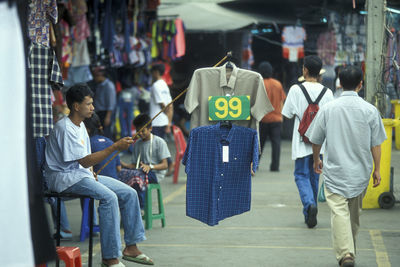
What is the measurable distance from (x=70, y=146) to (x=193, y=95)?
43.1 inches

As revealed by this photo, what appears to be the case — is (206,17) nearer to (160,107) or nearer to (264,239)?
(160,107)

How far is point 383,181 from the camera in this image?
894 centimetres

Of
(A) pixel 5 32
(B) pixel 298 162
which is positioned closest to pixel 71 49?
(B) pixel 298 162

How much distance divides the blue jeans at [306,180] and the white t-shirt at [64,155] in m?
2.84

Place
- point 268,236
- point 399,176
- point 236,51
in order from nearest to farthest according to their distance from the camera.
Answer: point 268,236 < point 399,176 < point 236,51

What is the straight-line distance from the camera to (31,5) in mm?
6105

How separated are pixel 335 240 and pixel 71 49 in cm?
716

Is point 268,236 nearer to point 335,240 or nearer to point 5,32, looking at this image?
point 335,240

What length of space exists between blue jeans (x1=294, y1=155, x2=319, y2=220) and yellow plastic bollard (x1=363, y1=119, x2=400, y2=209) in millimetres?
1097

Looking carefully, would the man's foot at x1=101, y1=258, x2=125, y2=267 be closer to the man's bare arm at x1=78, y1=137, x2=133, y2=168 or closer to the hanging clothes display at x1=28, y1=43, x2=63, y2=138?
the man's bare arm at x1=78, y1=137, x2=133, y2=168

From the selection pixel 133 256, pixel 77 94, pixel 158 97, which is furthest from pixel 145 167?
pixel 158 97

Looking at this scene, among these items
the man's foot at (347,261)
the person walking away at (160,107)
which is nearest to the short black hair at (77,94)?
the man's foot at (347,261)

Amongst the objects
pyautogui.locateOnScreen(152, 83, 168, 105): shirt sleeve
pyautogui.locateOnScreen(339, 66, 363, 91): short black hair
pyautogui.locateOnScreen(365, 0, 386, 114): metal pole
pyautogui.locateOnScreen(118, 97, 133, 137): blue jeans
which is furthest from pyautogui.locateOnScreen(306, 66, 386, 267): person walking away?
pyautogui.locateOnScreen(118, 97, 133, 137): blue jeans

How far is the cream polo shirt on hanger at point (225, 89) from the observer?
6016 mm
